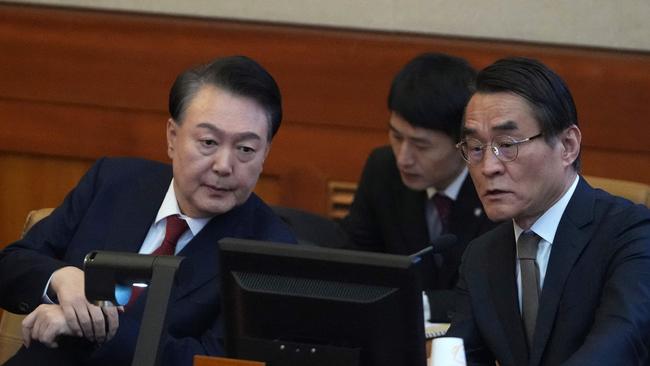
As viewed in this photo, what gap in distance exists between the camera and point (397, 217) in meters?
4.35

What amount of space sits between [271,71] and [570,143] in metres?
2.18

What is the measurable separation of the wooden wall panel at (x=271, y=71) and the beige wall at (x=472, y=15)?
0.04 m

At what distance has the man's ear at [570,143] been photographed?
2887 millimetres

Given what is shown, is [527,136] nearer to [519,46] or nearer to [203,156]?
[203,156]

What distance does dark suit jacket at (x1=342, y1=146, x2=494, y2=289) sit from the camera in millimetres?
4141

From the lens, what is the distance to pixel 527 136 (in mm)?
2844

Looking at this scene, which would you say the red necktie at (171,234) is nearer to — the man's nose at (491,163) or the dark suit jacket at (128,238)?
the dark suit jacket at (128,238)

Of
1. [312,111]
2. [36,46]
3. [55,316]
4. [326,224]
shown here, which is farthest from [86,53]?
[55,316]

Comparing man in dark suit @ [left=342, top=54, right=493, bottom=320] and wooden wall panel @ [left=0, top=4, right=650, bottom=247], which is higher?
wooden wall panel @ [left=0, top=4, right=650, bottom=247]

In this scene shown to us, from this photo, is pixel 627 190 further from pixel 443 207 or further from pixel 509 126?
pixel 509 126

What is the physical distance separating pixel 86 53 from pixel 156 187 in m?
1.87

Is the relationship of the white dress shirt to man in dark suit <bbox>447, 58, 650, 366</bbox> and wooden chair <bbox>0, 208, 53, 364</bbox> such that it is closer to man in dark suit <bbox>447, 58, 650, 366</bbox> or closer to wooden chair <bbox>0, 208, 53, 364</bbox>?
man in dark suit <bbox>447, 58, 650, 366</bbox>

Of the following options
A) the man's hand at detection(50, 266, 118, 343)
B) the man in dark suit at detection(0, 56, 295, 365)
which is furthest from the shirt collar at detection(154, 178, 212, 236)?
the man's hand at detection(50, 266, 118, 343)

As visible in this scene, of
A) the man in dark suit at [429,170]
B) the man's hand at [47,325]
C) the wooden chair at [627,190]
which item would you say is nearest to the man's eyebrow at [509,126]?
the wooden chair at [627,190]
